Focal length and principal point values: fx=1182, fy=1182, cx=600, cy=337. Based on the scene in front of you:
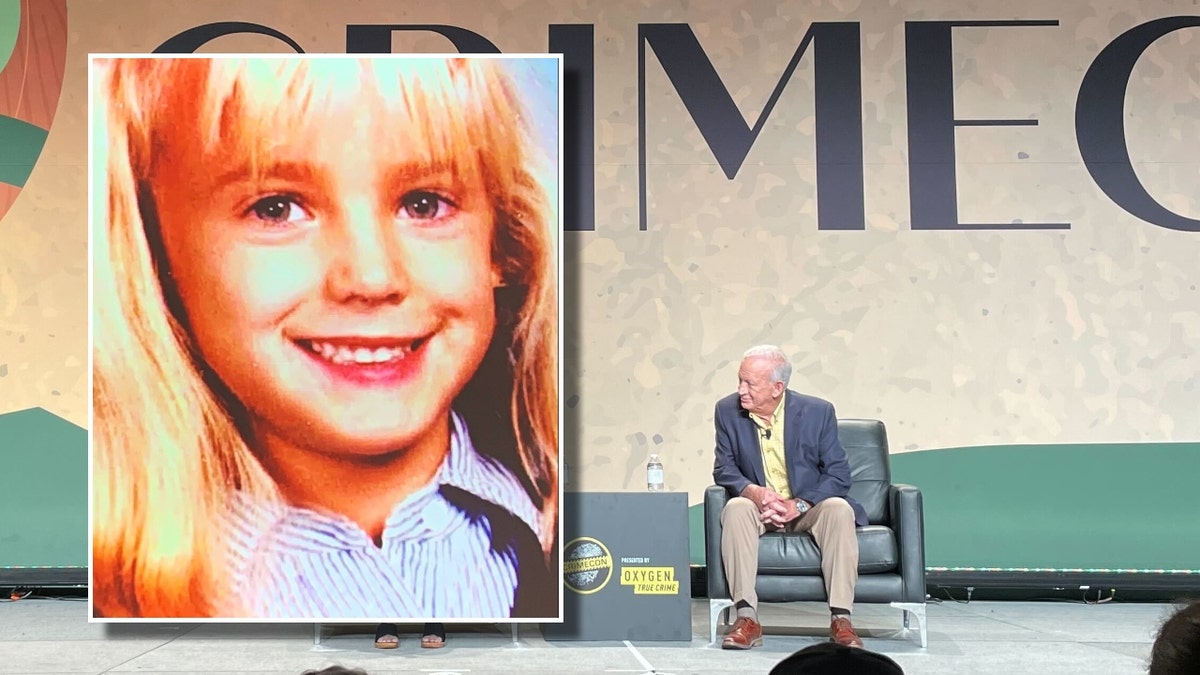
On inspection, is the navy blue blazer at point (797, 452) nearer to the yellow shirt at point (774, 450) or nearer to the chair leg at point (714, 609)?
the yellow shirt at point (774, 450)

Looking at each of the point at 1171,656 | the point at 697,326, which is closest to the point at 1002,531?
the point at 697,326

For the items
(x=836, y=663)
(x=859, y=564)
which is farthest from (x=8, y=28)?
(x=836, y=663)

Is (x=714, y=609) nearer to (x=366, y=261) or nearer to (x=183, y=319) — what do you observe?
(x=366, y=261)

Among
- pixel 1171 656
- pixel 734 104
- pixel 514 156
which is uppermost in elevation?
pixel 734 104

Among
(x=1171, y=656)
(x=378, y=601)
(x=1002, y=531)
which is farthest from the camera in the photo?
(x=1002, y=531)

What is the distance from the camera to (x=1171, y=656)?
0.95 meters

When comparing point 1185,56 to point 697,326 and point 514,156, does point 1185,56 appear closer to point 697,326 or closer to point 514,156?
point 697,326

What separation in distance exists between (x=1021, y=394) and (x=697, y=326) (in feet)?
5.19

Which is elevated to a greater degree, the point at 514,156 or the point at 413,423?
the point at 514,156

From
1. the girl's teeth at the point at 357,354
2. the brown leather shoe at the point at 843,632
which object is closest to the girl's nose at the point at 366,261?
the girl's teeth at the point at 357,354

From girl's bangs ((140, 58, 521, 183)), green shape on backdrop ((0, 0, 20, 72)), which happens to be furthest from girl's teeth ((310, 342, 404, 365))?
green shape on backdrop ((0, 0, 20, 72))

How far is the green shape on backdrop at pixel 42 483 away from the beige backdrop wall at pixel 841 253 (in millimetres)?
314

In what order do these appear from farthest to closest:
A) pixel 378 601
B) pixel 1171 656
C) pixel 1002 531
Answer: pixel 1002 531, pixel 378 601, pixel 1171 656

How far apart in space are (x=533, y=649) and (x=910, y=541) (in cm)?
139
